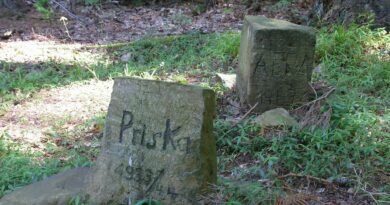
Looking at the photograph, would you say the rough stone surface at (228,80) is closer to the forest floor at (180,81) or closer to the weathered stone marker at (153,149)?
the forest floor at (180,81)

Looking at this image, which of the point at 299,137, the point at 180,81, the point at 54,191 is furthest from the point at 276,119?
the point at 54,191

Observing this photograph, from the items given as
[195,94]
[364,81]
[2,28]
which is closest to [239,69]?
[364,81]

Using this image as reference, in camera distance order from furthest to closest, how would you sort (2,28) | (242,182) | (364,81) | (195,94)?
(2,28), (364,81), (242,182), (195,94)

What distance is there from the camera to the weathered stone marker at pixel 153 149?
3289 millimetres

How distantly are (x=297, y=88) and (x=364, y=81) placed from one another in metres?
0.93

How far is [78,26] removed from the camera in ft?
35.0

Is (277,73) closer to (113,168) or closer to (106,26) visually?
(113,168)

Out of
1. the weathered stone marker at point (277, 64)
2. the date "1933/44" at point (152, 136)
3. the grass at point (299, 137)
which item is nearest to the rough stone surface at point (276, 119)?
the grass at point (299, 137)

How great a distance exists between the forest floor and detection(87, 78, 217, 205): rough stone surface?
9.6 inches

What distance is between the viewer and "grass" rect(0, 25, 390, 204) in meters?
3.81

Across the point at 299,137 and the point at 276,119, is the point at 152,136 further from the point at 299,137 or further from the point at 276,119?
the point at 276,119

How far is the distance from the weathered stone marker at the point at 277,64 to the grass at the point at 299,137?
39 cm

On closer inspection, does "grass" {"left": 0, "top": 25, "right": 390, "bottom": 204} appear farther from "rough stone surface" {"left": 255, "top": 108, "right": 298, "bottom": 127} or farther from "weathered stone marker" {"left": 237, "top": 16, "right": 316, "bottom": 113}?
"weathered stone marker" {"left": 237, "top": 16, "right": 316, "bottom": 113}

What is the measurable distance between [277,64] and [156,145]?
89.0 inches
